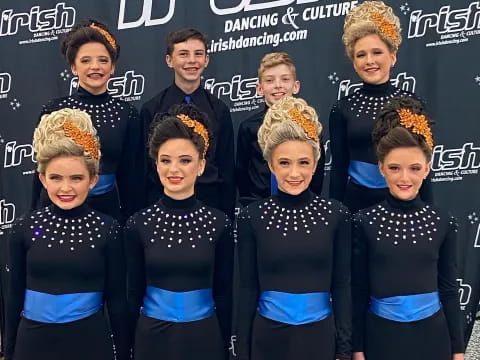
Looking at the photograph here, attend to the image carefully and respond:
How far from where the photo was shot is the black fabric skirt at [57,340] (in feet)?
8.32

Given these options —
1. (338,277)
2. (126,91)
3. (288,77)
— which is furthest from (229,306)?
(126,91)

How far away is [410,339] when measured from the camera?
8.45 ft

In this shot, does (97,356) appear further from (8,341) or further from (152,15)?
(152,15)

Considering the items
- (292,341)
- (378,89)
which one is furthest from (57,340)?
(378,89)

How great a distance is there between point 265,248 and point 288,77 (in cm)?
121

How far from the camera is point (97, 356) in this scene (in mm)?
2602

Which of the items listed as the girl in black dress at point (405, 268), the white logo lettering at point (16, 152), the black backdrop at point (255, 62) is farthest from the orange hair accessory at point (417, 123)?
the white logo lettering at point (16, 152)

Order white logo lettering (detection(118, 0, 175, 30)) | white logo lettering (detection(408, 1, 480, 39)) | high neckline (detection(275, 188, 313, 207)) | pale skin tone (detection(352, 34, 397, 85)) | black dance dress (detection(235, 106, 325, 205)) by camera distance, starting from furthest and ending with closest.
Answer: white logo lettering (detection(118, 0, 175, 30)), white logo lettering (detection(408, 1, 480, 39)), black dance dress (detection(235, 106, 325, 205)), pale skin tone (detection(352, 34, 397, 85)), high neckline (detection(275, 188, 313, 207))

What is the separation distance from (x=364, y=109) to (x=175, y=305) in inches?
57.3

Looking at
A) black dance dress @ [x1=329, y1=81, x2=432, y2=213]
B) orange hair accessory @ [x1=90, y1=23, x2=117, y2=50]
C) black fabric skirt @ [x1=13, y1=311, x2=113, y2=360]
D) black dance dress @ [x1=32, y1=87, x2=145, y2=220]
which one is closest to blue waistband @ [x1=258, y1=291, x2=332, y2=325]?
black fabric skirt @ [x1=13, y1=311, x2=113, y2=360]

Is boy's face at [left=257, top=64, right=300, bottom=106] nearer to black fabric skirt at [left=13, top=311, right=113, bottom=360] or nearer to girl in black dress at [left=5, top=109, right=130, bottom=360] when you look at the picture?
girl in black dress at [left=5, top=109, right=130, bottom=360]

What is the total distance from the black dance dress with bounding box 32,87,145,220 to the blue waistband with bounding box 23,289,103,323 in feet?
2.59

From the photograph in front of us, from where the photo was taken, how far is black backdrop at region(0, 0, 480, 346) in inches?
161

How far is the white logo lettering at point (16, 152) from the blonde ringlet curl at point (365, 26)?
2320 mm
